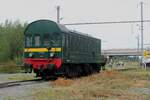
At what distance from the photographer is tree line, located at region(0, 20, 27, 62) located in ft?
217

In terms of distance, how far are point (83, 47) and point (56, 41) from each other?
5544 mm

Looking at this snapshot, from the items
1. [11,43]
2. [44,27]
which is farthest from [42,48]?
[11,43]

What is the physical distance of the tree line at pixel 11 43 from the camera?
66250mm

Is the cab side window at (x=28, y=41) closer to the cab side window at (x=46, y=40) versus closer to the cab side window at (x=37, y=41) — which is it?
the cab side window at (x=37, y=41)

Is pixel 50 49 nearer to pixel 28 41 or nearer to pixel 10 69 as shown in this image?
pixel 28 41

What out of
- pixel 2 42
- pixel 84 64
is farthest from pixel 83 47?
pixel 2 42

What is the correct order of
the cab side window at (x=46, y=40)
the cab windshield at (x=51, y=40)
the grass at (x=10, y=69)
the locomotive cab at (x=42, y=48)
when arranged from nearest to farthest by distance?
the locomotive cab at (x=42, y=48)
the cab windshield at (x=51, y=40)
the cab side window at (x=46, y=40)
the grass at (x=10, y=69)

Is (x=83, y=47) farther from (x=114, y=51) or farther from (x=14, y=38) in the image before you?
(x=114, y=51)

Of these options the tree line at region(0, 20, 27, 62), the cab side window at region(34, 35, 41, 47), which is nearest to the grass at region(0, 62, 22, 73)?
the tree line at region(0, 20, 27, 62)

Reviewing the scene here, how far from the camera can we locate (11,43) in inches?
2707

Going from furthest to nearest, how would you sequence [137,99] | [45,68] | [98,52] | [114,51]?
[114,51] → [98,52] → [45,68] → [137,99]

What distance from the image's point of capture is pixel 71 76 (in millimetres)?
30953

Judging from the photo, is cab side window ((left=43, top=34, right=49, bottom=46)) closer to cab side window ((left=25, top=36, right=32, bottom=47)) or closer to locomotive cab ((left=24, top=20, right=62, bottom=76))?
locomotive cab ((left=24, top=20, right=62, bottom=76))

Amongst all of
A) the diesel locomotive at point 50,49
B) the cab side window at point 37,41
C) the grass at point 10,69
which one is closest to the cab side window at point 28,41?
the diesel locomotive at point 50,49
